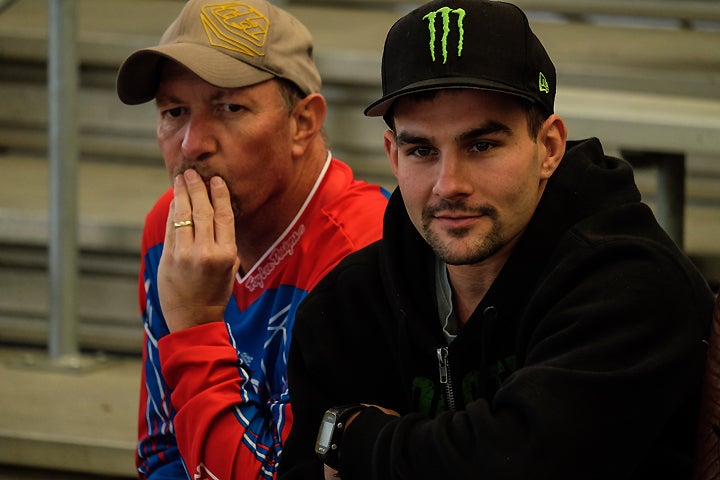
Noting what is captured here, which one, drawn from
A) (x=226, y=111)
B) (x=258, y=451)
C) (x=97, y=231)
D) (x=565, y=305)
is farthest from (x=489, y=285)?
(x=97, y=231)

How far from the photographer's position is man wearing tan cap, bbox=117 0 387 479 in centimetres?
145

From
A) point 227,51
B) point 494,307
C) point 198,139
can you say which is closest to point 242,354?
point 198,139

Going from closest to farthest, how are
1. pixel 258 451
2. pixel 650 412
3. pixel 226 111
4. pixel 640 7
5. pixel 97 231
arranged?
pixel 650 412
pixel 258 451
pixel 226 111
pixel 97 231
pixel 640 7

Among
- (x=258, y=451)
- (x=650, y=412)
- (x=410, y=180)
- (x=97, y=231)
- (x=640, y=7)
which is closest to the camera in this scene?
(x=650, y=412)

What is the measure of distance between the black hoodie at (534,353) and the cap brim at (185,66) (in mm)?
345

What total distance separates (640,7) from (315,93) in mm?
1655

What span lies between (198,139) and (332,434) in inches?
20.1

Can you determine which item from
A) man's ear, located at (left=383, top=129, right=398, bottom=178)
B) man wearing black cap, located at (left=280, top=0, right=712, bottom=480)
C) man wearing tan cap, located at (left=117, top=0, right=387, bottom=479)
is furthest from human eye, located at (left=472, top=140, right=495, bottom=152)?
man wearing tan cap, located at (left=117, top=0, right=387, bottom=479)

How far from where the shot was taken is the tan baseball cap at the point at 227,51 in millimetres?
1550

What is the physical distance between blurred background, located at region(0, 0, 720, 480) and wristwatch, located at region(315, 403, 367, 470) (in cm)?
87

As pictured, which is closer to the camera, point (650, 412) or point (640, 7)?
point (650, 412)

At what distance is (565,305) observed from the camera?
112 cm

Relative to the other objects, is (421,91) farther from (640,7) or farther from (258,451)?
(640,7)

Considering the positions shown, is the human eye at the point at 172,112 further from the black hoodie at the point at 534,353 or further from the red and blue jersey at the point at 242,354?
the black hoodie at the point at 534,353
